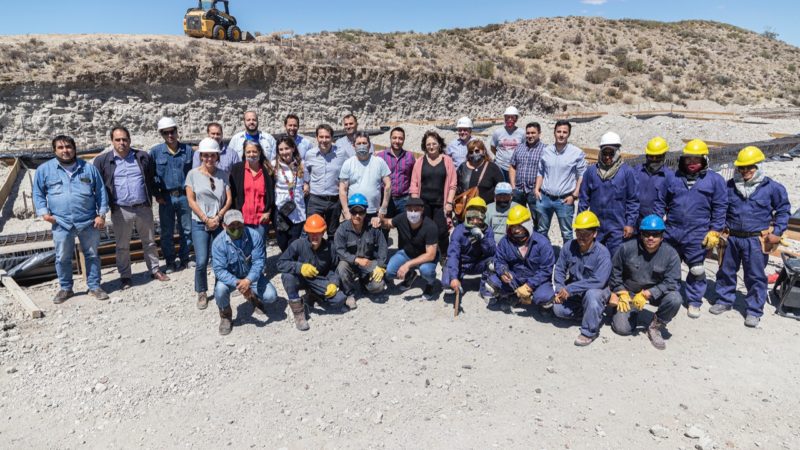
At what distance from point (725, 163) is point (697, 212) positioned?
9.97 meters

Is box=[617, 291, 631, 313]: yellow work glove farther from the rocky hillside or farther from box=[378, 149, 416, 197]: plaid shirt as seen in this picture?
the rocky hillside

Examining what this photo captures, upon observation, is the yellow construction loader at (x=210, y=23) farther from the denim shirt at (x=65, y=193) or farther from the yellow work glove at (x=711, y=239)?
the yellow work glove at (x=711, y=239)

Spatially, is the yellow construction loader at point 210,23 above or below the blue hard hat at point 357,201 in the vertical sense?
above

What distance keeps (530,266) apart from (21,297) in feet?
19.2

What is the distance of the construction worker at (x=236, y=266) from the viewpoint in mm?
5184

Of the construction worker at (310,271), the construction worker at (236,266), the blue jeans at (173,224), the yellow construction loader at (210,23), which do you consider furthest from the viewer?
the yellow construction loader at (210,23)

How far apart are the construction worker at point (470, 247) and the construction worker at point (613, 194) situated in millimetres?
1256

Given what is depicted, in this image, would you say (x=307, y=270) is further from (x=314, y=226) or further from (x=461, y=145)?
(x=461, y=145)

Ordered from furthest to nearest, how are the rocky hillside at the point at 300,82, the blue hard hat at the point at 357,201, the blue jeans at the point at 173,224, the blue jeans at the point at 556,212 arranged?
the rocky hillside at the point at 300,82 < the blue jeans at the point at 173,224 < the blue jeans at the point at 556,212 < the blue hard hat at the point at 357,201

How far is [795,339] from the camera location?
16.9 ft

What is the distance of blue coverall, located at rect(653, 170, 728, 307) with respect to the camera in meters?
5.36

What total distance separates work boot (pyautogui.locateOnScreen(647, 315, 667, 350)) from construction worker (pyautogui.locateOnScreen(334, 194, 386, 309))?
9.55 feet

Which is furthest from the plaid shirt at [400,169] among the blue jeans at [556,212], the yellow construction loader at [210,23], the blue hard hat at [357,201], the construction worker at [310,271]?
the yellow construction loader at [210,23]

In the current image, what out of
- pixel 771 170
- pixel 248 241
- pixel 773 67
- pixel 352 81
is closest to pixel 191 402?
pixel 248 241
